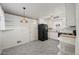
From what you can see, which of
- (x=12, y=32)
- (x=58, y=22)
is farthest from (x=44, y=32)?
(x=58, y=22)

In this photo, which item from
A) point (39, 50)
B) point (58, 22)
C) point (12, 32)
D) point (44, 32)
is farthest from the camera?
point (44, 32)

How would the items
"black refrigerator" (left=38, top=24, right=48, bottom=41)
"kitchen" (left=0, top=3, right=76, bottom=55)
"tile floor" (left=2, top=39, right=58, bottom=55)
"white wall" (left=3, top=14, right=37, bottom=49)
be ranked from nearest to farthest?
"kitchen" (left=0, top=3, right=76, bottom=55) → "tile floor" (left=2, top=39, right=58, bottom=55) → "white wall" (left=3, top=14, right=37, bottom=49) → "black refrigerator" (left=38, top=24, right=48, bottom=41)

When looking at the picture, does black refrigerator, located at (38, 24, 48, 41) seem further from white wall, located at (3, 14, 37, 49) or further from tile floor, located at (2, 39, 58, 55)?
white wall, located at (3, 14, 37, 49)

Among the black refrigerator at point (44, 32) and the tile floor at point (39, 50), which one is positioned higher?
the black refrigerator at point (44, 32)

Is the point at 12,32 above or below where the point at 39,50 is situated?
above

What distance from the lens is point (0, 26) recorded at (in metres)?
1.86

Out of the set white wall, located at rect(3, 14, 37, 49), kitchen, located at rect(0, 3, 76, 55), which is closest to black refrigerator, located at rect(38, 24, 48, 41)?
kitchen, located at rect(0, 3, 76, 55)

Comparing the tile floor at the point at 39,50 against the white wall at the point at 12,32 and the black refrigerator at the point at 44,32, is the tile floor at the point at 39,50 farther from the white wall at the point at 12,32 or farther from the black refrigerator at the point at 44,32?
the black refrigerator at the point at 44,32

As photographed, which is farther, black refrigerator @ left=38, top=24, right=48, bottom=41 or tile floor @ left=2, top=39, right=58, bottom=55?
black refrigerator @ left=38, top=24, right=48, bottom=41

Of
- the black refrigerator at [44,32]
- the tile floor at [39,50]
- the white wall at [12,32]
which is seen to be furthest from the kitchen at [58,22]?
the black refrigerator at [44,32]

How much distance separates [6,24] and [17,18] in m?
0.41

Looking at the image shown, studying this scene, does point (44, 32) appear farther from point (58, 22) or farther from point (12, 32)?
point (58, 22)

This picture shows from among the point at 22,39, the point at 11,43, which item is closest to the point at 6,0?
the point at 11,43

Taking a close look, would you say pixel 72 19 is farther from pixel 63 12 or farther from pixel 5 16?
pixel 5 16
